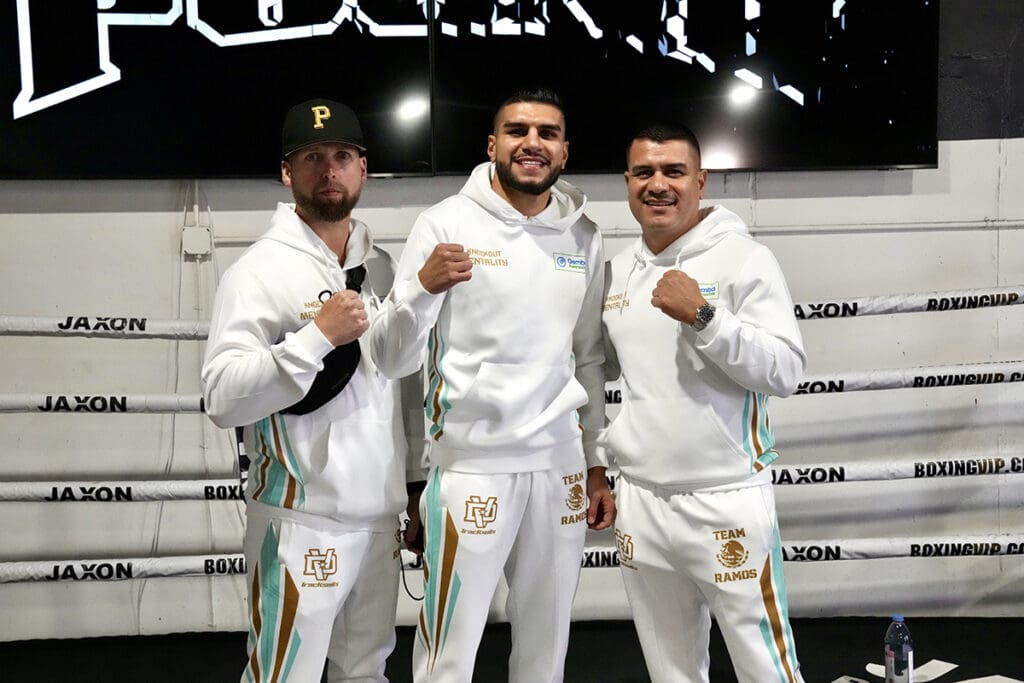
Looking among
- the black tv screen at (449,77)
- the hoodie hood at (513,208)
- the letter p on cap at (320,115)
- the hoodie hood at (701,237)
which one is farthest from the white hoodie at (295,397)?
the black tv screen at (449,77)

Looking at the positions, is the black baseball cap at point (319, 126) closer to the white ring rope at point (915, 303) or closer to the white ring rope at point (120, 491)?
the white ring rope at point (120, 491)

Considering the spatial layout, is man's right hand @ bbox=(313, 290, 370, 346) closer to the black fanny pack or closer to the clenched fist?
the black fanny pack

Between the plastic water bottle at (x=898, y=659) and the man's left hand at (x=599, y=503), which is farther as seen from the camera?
the plastic water bottle at (x=898, y=659)

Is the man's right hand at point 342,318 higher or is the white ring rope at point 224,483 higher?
the man's right hand at point 342,318

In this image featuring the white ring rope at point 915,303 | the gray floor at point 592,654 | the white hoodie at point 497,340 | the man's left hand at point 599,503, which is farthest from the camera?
the white ring rope at point 915,303

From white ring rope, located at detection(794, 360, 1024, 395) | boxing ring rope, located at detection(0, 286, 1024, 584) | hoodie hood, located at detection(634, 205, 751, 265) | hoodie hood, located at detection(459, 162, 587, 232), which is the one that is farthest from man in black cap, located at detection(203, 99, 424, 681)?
white ring rope, located at detection(794, 360, 1024, 395)

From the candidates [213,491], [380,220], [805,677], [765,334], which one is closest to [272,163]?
[380,220]

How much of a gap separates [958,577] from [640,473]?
7.23 ft

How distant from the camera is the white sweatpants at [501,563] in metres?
2.26

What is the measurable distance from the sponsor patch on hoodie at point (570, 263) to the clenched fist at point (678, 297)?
12.4 inches

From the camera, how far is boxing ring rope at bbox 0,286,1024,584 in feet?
10.8

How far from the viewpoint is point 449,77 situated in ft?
11.6

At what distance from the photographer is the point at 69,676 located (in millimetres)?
3293

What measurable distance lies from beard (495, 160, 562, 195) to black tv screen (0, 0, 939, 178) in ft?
4.01
